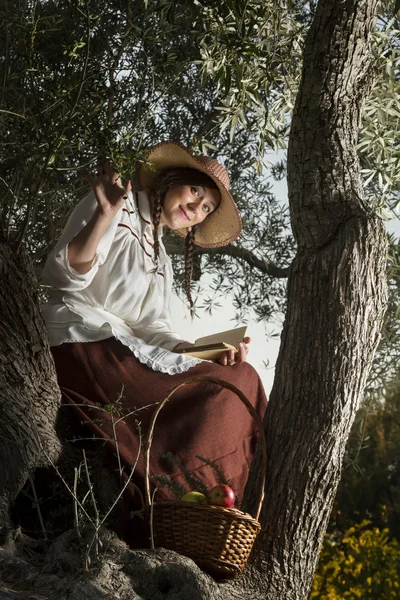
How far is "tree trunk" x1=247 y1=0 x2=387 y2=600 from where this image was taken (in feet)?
11.0

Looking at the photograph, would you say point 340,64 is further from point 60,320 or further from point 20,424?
point 20,424

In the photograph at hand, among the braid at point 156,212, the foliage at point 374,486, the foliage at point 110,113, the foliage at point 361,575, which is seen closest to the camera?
the foliage at point 110,113

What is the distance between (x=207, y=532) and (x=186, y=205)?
81.9 inches

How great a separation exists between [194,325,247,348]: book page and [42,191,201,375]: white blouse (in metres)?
→ 0.14

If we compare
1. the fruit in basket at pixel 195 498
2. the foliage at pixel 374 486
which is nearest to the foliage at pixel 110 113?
the fruit in basket at pixel 195 498

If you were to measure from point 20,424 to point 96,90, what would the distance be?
58.4 inches

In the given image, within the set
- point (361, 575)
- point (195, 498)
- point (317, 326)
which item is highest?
point (317, 326)

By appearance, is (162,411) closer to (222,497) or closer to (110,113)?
(222,497)

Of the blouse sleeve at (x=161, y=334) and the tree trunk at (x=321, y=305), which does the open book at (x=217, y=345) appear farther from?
the tree trunk at (x=321, y=305)

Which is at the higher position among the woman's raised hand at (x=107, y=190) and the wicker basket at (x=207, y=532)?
the woman's raised hand at (x=107, y=190)

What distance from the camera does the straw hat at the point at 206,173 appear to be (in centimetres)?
459

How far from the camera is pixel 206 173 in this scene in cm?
461

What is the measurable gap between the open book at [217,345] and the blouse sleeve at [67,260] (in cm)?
62

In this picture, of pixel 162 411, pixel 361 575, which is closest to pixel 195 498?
pixel 162 411
